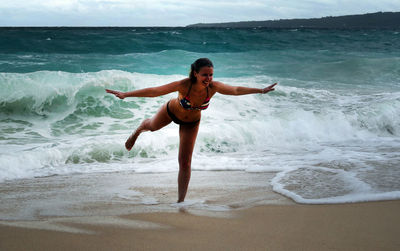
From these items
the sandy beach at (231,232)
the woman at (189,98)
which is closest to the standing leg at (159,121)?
the woman at (189,98)

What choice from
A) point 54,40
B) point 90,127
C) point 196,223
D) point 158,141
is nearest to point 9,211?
point 196,223

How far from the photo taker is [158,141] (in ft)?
28.3

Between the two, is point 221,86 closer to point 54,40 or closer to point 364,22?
point 54,40

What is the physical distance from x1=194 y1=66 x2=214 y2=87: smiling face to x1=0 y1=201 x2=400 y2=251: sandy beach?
1.30 meters

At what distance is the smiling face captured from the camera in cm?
410

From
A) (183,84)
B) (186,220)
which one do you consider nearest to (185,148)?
(183,84)

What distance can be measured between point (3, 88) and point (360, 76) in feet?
51.4

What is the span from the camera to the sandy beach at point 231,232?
3.13 metres

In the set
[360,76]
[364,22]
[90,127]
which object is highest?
[364,22]

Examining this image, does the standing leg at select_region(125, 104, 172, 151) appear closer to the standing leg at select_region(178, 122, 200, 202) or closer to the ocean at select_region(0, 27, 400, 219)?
the standing leg at select_region(178, 122, 200, 202)

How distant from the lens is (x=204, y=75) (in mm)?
4121

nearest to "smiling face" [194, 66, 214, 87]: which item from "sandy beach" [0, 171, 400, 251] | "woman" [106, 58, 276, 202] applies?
"woman" [106, 58, 276, 202]

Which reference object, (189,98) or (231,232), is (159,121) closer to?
(189,98)

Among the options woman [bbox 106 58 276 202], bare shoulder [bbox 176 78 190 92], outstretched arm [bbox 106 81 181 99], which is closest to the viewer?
outstretched arm [bbox 106 81 181 99]
